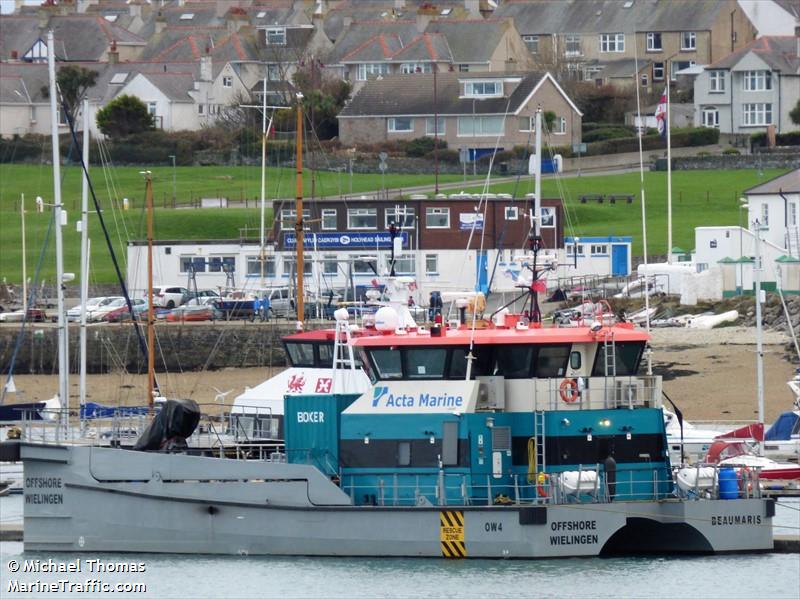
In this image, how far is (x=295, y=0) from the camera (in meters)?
121

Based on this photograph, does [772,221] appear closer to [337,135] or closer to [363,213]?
[363,213]

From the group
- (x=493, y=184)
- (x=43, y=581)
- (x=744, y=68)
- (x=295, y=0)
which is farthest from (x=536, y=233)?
(x=295, y=0)

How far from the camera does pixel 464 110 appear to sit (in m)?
92.1

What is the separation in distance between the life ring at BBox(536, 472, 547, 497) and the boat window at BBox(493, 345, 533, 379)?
1566 millimetres

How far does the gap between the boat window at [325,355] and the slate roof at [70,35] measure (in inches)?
3251

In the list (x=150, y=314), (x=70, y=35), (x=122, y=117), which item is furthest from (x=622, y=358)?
(x=70, y=35)

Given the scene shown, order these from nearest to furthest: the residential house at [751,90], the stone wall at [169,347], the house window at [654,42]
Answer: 1. the stone wall at [169,347]
2. the residential house at [751,90]
3. the house window at [654,42]

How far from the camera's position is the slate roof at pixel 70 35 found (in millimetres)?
114812

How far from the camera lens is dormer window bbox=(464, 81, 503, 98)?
9338cm

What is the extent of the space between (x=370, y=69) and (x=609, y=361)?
252 ft

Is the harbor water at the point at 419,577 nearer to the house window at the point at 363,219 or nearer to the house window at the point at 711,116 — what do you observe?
the house window at the point at 363,219

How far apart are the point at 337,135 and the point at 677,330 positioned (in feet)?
148

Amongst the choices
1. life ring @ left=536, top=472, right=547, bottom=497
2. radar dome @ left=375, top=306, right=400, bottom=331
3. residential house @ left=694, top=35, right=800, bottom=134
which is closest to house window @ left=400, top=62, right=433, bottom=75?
residential house @ left=694, top=35, right=800, bottom=134

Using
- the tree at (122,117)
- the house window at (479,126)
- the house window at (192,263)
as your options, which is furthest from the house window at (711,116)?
the house window at (192,263)
